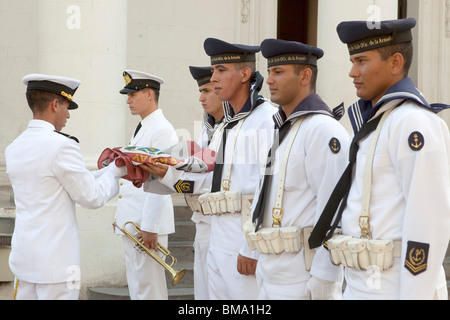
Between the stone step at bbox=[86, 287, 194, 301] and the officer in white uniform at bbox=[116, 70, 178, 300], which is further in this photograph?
the stone step at bbox=[86, 287, 194, 301]

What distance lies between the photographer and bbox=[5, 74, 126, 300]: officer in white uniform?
4.64m

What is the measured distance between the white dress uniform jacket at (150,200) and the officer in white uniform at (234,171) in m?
0.87

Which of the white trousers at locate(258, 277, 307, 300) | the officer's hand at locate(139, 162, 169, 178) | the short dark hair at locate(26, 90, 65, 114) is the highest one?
the short dark hair at locate(26, 90, 65, 114)

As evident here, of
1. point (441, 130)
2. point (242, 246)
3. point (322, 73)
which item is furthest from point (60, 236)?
point (322, 73)

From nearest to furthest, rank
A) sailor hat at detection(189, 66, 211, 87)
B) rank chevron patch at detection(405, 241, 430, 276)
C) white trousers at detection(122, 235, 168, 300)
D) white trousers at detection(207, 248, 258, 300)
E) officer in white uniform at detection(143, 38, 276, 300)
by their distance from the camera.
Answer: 1. rank chevron patch at detection(405, 241, 430, 276)
2. white trousers at detection(207, 248, 258, 300)
3. officer in white uniform at detection(143, 38, 276, 300)
4. white trousers at detection(122, 235, 168, 300)
5. sailor hat at detection(189, 66, 211, 87)

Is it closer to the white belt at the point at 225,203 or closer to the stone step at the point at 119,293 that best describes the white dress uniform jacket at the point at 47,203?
the white belt at the point at 225,203

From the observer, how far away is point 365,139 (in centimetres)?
370

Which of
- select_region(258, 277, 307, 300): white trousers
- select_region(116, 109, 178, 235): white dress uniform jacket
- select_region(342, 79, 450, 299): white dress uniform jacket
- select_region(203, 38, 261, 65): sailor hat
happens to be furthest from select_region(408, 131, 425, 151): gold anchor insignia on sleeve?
select_region(116, 109, 178, 235): white dress uniform jacket

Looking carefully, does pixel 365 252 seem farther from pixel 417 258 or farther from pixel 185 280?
pixel 185 280

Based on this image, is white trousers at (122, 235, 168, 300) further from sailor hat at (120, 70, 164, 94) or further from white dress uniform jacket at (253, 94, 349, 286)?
white dress uniform jacket at (253, 94, 349, 286)

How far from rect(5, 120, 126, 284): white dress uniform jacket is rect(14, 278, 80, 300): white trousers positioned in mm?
57

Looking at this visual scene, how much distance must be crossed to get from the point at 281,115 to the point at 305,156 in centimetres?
49

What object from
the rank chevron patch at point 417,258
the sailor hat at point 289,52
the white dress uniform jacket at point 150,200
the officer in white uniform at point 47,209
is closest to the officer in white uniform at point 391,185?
the rank chevron patch at point 417,258

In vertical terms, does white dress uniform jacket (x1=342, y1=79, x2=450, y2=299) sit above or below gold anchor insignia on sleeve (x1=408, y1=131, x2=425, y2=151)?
below
